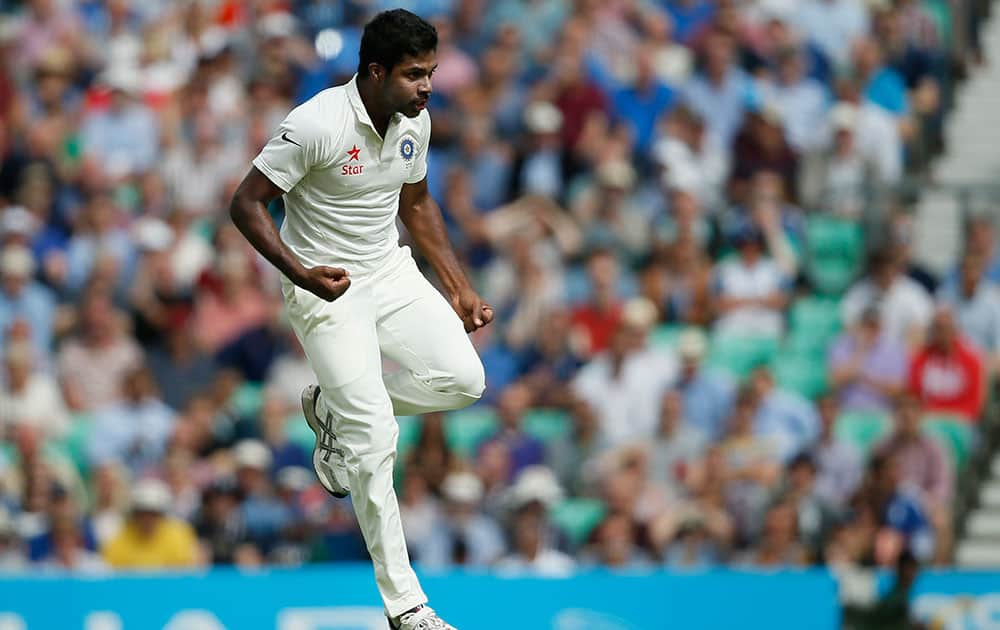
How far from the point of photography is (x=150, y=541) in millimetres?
11953

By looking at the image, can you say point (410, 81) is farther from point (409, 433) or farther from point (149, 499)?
point (409, 433)

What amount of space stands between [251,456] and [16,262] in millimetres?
2711

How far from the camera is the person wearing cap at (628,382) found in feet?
42.8

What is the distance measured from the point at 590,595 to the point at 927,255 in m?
5.15

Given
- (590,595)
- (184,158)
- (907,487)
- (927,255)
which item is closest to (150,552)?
(590,595)

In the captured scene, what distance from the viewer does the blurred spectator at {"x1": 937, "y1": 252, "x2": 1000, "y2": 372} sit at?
13.8 metres

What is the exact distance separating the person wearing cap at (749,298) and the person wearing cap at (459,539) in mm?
2837

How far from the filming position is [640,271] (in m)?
14.0

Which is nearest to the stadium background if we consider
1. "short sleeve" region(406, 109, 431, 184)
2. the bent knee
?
the bent knee

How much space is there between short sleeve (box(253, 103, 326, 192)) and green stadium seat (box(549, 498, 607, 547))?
5.70 m

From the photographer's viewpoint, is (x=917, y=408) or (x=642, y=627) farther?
(x=917, y=408)

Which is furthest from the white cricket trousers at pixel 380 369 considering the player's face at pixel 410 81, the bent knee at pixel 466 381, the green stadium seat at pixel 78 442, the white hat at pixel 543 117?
the white hat at pixel 543 117

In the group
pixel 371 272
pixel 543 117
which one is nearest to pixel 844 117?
Answer: pixel 543 117

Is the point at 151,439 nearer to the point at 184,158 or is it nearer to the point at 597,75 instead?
the point at 184,158
